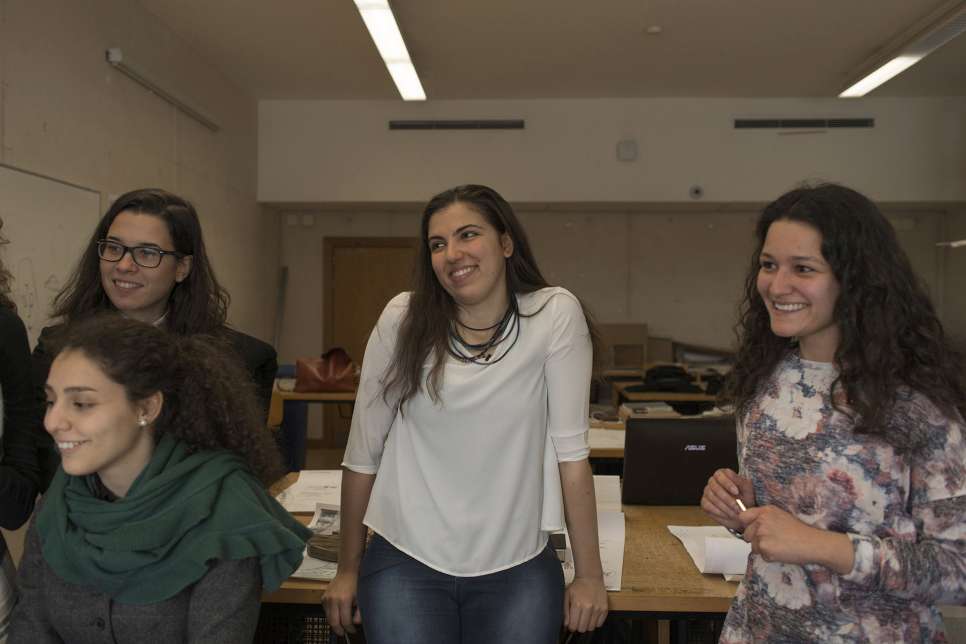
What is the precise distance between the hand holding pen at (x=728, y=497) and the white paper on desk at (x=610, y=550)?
0.40 m

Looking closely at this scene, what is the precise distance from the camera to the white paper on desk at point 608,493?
7.41 feet

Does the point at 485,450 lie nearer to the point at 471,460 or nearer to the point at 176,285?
the point at 471,460

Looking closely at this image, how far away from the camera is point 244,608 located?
1381 mm

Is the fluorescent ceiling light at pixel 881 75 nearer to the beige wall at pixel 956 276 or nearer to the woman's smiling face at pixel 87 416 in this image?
the beige wall at pixel 956 276

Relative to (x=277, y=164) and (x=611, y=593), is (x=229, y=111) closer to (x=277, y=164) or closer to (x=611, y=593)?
(x=277, y=164)

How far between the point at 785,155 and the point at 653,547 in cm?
583

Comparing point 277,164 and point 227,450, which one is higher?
point 277,164

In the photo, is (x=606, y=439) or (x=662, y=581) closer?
(x=662, y=581)

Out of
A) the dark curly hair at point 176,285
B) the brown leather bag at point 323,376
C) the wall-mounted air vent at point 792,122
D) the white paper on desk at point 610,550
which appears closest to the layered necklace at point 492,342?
the white paper on desk at point 610,550

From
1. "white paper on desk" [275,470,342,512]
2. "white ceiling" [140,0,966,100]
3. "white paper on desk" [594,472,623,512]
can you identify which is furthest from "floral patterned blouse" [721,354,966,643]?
"white ceiling" [140,0,966,100]

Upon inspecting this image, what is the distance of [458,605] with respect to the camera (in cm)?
158

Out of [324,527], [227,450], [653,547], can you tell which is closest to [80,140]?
[324,527]

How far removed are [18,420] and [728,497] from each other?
1.43m

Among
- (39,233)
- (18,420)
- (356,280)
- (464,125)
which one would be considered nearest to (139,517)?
(18,420)
